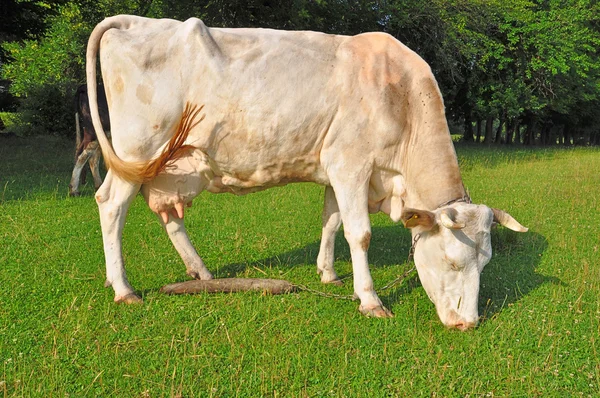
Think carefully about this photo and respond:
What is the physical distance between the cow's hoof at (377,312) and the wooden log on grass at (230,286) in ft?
2.97

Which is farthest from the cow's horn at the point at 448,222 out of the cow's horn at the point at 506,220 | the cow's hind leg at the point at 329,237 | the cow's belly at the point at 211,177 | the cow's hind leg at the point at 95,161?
the cow's hind leg at the point at 95,161

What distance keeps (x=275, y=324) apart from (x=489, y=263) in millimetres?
3412

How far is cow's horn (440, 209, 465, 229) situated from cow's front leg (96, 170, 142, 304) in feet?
9.72

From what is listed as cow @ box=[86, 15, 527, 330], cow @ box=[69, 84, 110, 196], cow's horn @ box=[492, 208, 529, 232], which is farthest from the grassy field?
cow @ box=[69, 84, 110, 196]

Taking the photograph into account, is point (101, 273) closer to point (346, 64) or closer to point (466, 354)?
point (346, 64)

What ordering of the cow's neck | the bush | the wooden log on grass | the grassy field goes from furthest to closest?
the bush < the wooden log on grass < the cow's neck < the grassy field

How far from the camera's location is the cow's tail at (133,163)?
550cm

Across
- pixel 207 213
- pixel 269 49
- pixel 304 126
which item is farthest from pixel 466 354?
pixel 207 213

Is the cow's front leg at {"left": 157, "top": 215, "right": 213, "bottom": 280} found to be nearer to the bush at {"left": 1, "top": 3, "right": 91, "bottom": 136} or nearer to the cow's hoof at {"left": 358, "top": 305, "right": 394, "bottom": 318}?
the cow's hoof at {"left": 358, "top": 305, "right": 394, "bottom": 318}

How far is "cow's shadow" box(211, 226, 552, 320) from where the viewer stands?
20.3 feet

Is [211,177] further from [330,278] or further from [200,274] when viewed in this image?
[330,278]

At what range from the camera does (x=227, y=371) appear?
4324 millimetres

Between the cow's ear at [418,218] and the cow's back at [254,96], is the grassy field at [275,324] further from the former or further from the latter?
the cow's back at [254,96]

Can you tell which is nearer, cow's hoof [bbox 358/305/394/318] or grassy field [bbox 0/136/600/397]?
grassy field [bbox 0/136/600/397]
